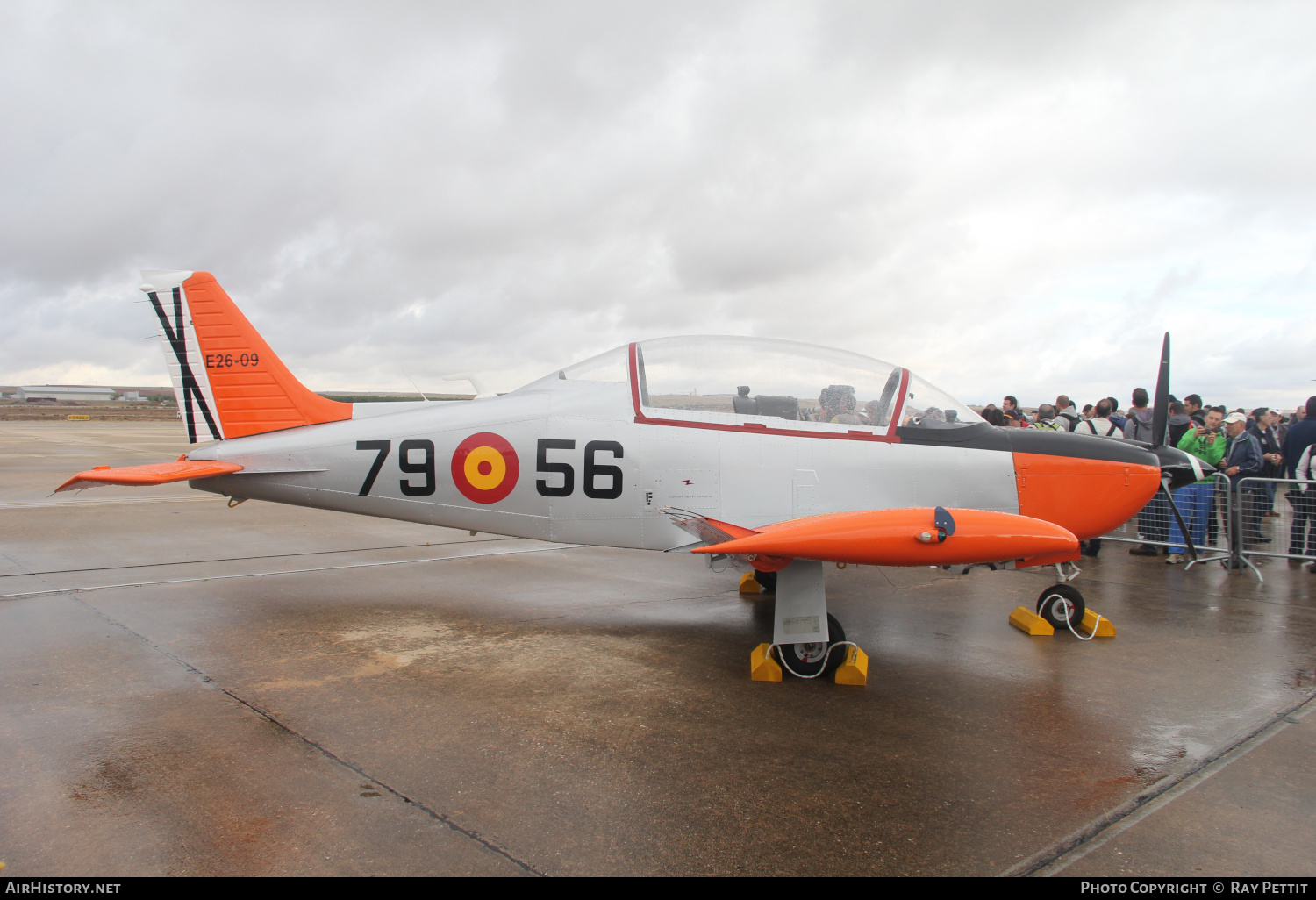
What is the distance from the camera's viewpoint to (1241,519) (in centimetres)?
811

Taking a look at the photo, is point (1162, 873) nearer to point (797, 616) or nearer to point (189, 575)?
point (797, 616)

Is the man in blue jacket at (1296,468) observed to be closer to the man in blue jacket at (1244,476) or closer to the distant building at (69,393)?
the man in blue jacket at (1244,476)

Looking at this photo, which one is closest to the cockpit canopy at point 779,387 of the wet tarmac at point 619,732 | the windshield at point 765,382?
the windshield at point 765,382

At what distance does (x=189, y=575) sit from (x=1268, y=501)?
11.8m

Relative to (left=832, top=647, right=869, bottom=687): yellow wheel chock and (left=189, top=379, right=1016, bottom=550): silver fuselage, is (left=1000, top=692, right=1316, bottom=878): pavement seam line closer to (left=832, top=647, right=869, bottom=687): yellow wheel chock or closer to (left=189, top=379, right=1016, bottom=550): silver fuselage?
(left=832, top=647, right=869, bottom=687): yellow wheel chock

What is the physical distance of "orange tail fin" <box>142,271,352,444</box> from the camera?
5.98 m

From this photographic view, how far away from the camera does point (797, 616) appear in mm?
4484

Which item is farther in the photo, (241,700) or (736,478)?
(736,478)

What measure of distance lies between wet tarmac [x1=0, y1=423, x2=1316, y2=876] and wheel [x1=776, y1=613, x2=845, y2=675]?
162mm

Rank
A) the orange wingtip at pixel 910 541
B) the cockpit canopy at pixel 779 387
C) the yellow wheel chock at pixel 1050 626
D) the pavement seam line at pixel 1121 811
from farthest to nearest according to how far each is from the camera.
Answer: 1. the yellow wheel chock at pixel 1050 626
2. the cockpit canopy at pixel 779 387
3. the orange wingtip at pixel 910 541
4. the pavement seam line at pixel 1121 811

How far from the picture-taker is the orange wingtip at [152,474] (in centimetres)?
511

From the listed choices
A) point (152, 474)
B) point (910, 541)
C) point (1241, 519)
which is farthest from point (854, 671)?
point (1241, 519)

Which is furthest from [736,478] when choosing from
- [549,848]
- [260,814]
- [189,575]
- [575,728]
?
[189,575]

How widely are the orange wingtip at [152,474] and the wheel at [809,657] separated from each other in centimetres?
439
